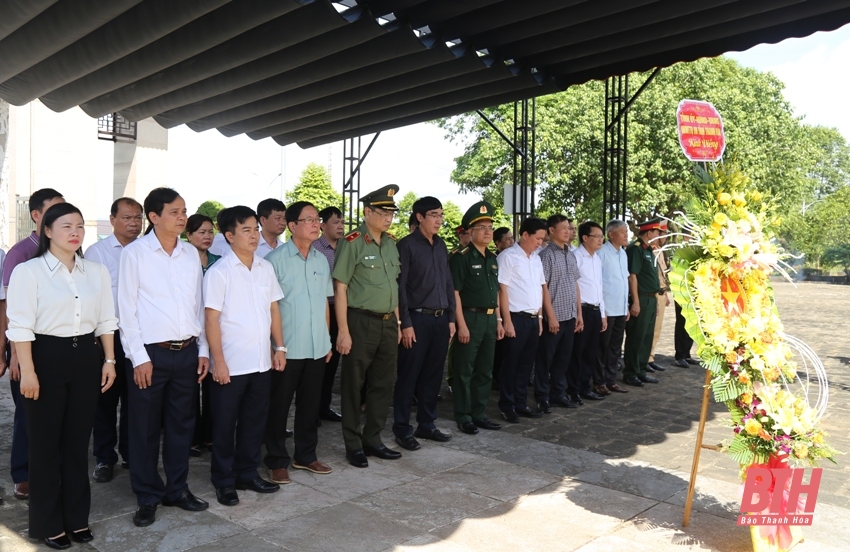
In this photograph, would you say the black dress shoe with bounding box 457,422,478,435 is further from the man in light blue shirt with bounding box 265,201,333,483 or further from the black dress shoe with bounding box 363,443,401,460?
the man in light blue shirt with bounding box 265,201,333,483

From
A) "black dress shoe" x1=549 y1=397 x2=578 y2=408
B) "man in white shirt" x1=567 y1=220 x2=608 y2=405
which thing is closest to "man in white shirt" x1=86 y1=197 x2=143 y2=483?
"black dress shoe" x1=549 y1=397 x2=578 y2=408

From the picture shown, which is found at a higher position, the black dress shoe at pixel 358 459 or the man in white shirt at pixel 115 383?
the man in white shirt at pixel 115 383

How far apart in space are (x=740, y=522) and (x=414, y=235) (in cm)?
276

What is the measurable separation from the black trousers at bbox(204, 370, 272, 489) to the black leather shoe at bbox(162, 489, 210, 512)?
0.16 m

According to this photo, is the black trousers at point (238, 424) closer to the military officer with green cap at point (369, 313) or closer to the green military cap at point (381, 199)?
the military officer with green cap at point (369, 313)

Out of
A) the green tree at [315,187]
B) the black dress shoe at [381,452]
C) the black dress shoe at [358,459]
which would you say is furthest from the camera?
the green tree at [315,187]

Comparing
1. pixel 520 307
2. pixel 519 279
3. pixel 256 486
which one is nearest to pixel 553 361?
pixel 520 307

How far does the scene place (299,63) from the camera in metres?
6.56

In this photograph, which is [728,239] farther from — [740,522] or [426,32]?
[426,32]

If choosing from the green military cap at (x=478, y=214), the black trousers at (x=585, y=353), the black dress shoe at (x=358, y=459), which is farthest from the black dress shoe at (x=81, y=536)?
the black trousers at (x=585, y=353)

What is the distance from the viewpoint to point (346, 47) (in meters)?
6.05

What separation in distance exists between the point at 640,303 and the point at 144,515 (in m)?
5.52

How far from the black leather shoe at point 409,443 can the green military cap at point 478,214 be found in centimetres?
165

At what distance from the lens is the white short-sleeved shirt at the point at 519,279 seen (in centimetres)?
584
